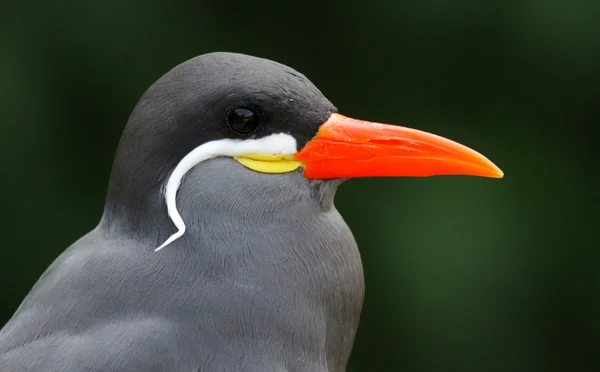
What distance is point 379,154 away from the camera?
3500 millimetres

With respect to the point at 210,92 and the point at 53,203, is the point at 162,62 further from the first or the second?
the point at 210,92

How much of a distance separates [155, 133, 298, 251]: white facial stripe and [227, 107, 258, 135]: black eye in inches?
1.4

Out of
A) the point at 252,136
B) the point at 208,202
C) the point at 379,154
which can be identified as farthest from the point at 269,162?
the point at 379,154

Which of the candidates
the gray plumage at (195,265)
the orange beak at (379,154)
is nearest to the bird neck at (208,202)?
the gray plumage at (195,265)

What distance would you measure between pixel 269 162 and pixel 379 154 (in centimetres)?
34

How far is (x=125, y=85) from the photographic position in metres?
6.20

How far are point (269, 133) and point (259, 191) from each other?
0.18 m

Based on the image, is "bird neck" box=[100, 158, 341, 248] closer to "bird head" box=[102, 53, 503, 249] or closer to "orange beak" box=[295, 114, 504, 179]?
"bird head" box=[102, 53, 503, 249]

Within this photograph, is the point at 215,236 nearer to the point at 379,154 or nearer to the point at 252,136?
the point at 252,136

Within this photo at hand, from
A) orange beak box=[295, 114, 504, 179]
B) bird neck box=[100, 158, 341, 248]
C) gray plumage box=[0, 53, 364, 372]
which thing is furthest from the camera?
orange beak box=[295, 114, 504, 179]

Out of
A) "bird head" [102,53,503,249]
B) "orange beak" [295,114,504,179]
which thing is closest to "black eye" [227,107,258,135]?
"bird head" [102,53,503,249]

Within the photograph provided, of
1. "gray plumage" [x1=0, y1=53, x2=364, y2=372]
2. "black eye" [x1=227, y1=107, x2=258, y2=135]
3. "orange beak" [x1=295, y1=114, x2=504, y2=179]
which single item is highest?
"black eye" [x1=227, y1=107, x2=258, y2=135]

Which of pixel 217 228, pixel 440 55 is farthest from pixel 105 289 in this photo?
pixel 440 55

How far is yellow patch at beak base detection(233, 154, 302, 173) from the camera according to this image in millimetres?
3434
